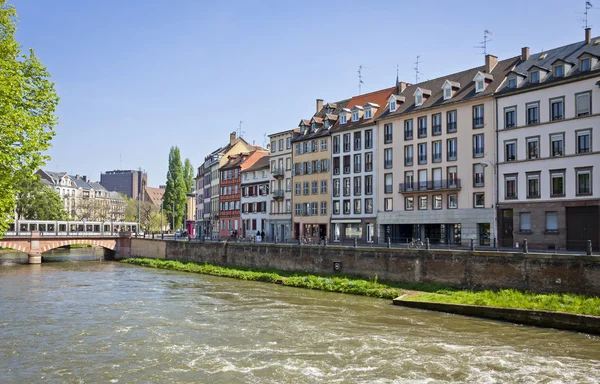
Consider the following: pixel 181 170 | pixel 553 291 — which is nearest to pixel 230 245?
pixel 553 291

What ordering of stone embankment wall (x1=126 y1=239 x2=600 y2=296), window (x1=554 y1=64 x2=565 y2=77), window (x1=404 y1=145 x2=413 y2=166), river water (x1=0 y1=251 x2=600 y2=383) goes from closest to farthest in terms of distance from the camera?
river water (x1=0 y1=251 x2=600 y2=383)
stone embankment wall (x1=126 y1=239 x2=600 y2=296)
window (x1=554 y1=64 x2=565 y2=77)
window (x1=404 y1=145 x2=413 y2=166)

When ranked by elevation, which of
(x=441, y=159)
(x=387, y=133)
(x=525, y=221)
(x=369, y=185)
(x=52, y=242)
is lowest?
(x=52, y=242)

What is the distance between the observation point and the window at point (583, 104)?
1476 inches

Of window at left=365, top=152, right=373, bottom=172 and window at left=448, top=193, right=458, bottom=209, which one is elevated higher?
window at left=365, top=152, right=373, bottom=172

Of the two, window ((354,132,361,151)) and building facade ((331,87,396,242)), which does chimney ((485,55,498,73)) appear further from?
window ((354,132,361,151))

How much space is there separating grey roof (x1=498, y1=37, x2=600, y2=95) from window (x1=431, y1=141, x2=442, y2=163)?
6706mm

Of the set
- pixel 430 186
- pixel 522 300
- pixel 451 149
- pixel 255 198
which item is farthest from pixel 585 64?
pixel 255 198

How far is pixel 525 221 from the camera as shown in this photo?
134 feet

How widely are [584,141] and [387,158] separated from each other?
17965 mm

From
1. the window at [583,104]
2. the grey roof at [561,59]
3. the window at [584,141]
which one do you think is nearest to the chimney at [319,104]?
the grey roof at [561,59]

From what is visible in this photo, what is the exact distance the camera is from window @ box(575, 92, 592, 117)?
123ft

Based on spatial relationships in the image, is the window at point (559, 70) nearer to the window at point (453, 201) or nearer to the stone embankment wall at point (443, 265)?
the window at point (453, 201)

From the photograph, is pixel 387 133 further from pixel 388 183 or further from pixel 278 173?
pixel 278 173

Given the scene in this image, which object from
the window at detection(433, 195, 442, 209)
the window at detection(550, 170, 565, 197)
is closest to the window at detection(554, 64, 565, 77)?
the window at detection(550, 170, 565, 197)
